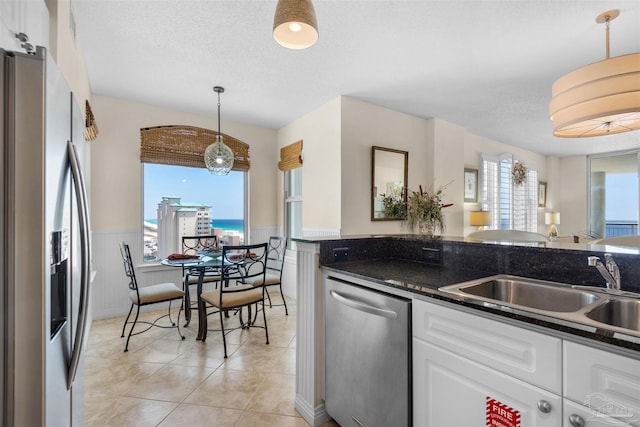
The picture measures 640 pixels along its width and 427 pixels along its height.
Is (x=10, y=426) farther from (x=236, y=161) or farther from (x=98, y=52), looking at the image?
(x=236, y=161)

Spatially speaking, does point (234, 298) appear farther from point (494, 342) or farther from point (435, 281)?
point (494, 342)

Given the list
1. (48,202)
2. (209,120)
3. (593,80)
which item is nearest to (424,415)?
(48,202)

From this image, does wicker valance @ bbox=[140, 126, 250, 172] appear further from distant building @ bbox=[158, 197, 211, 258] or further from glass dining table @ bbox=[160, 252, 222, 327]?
glass dining table @ bbox=[160, 252, 222, 327]

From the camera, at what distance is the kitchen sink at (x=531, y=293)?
1214mm

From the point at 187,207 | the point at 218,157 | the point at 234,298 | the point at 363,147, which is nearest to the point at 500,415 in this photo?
the point at 234,298

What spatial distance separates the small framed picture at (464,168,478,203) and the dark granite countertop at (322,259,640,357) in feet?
→ 12.2

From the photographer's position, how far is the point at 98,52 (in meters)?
2.62

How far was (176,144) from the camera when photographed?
13.1 ft

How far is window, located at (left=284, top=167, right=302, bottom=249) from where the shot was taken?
462cm

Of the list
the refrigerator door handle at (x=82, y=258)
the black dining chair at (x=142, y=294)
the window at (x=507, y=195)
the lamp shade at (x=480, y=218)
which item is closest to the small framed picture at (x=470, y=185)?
the window at (x=507, y=195)

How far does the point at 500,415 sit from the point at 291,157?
12.9 ft

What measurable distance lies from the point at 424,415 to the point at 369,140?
3.11m

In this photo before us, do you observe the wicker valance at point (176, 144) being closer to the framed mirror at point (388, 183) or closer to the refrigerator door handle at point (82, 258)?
the framed mirror at point (388, 183)

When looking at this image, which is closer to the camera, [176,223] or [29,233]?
[29,233]
